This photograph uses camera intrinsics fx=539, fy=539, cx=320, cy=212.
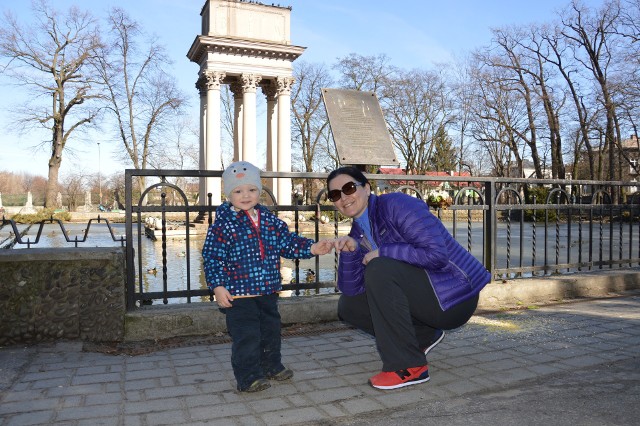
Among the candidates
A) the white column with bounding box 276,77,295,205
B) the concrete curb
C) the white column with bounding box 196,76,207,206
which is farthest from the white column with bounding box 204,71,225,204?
the concrete curb

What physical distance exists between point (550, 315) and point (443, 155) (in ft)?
136

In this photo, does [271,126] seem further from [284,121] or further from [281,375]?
[281,375]

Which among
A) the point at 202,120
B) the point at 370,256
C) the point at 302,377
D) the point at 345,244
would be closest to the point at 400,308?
the point at 370,256

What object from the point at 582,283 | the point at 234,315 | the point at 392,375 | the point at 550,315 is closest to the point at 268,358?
the point at 234,315

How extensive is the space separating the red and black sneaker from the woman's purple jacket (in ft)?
1.43

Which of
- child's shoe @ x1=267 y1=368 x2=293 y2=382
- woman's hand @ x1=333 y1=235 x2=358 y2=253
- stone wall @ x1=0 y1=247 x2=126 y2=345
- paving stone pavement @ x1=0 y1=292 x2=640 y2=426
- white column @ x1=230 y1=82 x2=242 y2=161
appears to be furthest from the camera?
white column @ x1=230 y1=82 x2=242 y2=161

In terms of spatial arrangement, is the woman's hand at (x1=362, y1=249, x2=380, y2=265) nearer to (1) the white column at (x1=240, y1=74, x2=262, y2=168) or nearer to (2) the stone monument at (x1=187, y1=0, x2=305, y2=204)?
(2) the stone monument at (x1=187, y1=0, x2=305, y2=204)

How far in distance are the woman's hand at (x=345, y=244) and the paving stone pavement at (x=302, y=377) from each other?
0.84 meters

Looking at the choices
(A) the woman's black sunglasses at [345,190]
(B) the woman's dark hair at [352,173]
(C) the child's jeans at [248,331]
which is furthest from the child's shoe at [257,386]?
(B) the woman's dark hair at [352,173]

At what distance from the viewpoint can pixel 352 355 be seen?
13.0 feet

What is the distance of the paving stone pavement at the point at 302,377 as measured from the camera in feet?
9.21

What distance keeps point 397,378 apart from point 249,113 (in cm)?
2911

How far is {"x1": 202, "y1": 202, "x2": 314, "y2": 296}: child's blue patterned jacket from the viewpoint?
122 inches

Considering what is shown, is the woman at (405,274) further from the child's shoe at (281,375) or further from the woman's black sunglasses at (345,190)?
the child's shoe at (281,375)
